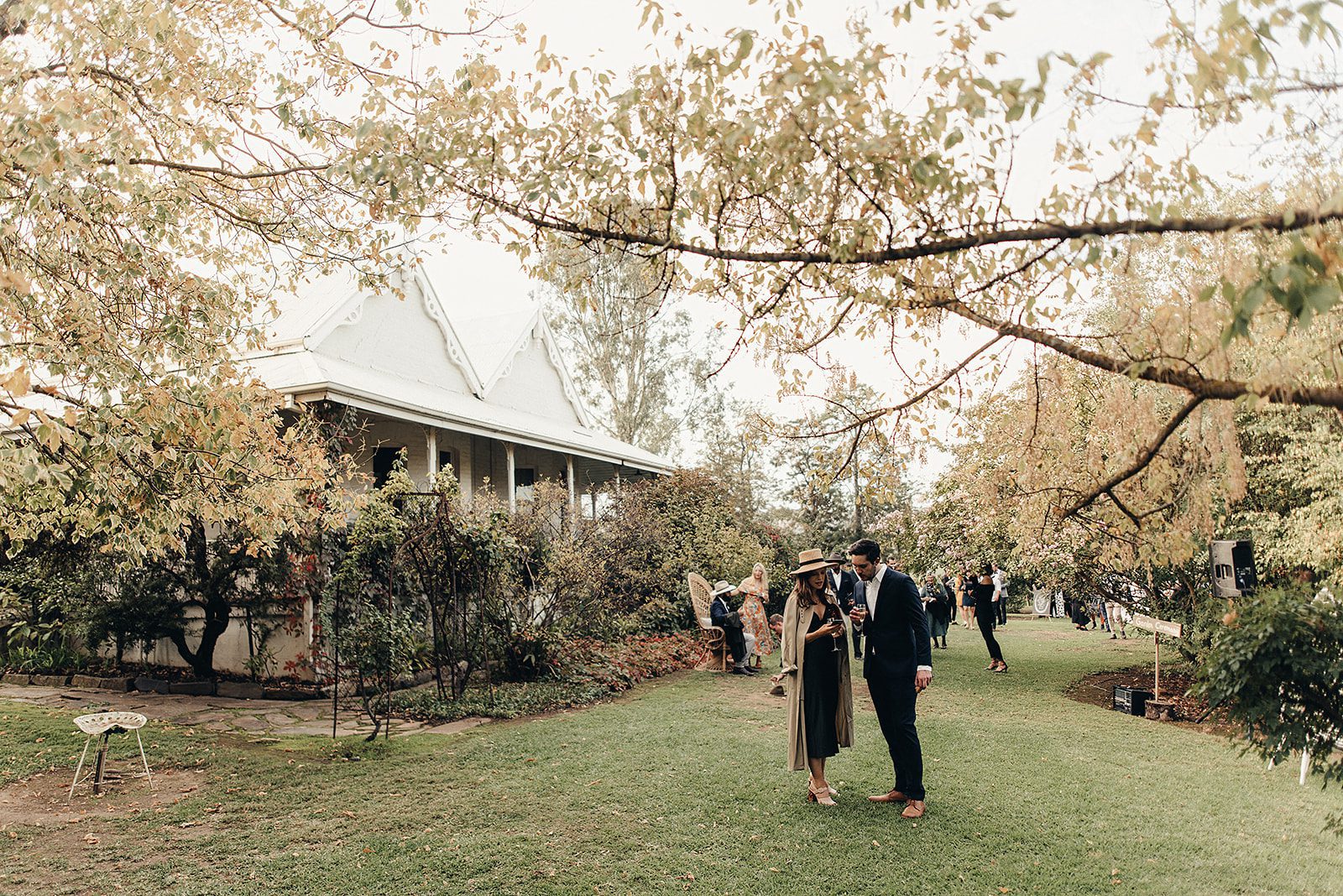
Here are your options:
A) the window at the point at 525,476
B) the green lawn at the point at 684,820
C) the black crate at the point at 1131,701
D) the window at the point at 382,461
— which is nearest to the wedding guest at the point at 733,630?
the green lawn at the point at 684,820

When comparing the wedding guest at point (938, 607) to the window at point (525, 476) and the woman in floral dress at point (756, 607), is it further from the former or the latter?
the window at point (525, 476)

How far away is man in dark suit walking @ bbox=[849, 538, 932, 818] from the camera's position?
6.43 meters

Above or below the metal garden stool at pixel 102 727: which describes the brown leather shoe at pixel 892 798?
below

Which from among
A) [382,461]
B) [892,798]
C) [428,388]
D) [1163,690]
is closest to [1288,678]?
[892,798]

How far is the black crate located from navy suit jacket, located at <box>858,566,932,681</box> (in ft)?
19.8

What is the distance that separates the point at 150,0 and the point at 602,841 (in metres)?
6.25

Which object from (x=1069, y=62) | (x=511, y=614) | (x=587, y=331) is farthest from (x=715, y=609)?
(x=587, y=331)

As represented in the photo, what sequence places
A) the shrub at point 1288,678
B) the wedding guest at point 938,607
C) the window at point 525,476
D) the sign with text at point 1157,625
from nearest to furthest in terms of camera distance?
the shrub at point 1288,678 < the sign with text at point 1157,625 < the wedding guest at point 938,607 < the window at point 525,476

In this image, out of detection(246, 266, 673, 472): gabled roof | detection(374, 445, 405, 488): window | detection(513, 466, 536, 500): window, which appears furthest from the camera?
detection(513, 466, 536, 500): window

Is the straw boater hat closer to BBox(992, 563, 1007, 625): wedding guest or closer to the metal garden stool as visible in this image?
the metal garden stool

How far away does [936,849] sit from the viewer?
5.62 m

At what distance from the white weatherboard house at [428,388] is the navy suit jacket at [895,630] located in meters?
6.18

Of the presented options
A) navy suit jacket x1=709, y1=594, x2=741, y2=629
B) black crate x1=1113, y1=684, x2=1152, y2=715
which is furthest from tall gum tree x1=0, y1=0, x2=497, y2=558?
black crate x1=1113, y1=684, x2=1152, y2=715

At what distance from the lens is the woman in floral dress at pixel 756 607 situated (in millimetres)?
15094
